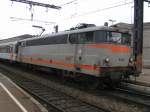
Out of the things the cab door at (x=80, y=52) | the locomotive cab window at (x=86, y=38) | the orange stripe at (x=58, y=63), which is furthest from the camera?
the cab door at (x=80, y=52)

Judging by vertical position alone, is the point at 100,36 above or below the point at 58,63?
above

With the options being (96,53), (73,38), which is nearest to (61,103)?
(96,53)

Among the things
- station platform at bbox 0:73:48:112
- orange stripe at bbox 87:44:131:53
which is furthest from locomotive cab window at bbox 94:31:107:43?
station platform at bbox 0:73:48:112

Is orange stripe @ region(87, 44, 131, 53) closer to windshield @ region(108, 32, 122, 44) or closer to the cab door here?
windshield @ region(108, 32, 122, 44)

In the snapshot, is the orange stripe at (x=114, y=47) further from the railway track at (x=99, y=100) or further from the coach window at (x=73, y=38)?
the railway track at (x=99, y=100)

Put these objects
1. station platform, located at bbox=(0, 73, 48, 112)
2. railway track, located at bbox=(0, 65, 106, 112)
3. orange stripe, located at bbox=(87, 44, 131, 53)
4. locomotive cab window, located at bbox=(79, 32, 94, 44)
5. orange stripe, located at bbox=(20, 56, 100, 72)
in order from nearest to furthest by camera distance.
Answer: station platform, located at bbox=(0, 73, 48, 112)
railway track, located at bbox=(0, 65, 106, 112)
orange stripe, located at bbox=(87, 44, 131, 53)
orange stripe, located at bbox=(20, 56, 100, 72)
locomotive cab window, located at bbox=(79, 32, 94, 44)

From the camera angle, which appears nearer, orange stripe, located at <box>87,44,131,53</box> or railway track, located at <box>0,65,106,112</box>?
railway track, located at <box>0,65,106,112</box>

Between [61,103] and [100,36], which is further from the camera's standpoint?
[100,36]

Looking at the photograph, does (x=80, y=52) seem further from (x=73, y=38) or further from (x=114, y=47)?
(x=114, y=47)

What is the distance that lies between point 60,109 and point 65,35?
7.71m

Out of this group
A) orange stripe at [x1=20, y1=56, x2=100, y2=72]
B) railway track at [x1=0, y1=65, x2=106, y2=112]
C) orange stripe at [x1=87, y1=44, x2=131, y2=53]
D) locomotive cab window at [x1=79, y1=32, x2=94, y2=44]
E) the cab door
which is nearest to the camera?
railway track at [x1=0, y1=65, x2=106, y2=112]

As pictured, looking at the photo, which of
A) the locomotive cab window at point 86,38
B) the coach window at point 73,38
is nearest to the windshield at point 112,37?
the locomotive cab window at point 86,38

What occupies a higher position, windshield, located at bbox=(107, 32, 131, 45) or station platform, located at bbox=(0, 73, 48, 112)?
windshield, located at bbox=(107, 32, 131, 45)

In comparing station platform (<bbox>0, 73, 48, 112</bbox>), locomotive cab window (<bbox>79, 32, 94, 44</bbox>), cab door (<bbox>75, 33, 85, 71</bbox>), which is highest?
locomotive cab window (<bbox>79, 32, 94, 44</bbox>)
